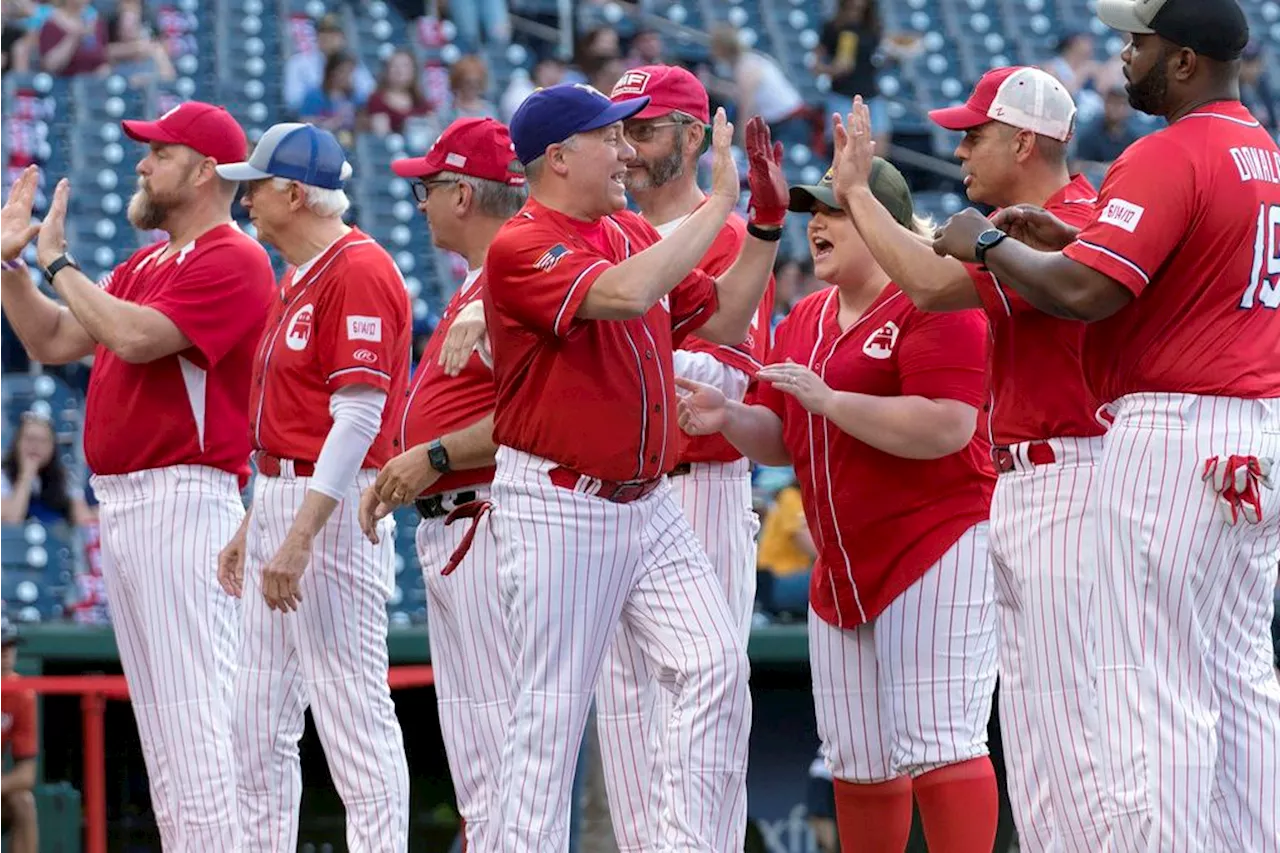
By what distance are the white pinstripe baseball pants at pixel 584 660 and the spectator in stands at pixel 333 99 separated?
8.33 m

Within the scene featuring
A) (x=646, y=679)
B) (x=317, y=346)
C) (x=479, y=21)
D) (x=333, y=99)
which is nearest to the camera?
(x=646, y=679)

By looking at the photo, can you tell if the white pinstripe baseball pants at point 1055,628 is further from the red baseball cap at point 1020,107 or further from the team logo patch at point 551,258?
the team logo patch at point 551,258

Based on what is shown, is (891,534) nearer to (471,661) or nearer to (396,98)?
(471,661)

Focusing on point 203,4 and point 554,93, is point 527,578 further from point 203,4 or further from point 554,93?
point 203,4

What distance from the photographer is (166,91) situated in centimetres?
1198

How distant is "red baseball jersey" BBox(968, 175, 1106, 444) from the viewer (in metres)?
4.18

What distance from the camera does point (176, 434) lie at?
5293 mm

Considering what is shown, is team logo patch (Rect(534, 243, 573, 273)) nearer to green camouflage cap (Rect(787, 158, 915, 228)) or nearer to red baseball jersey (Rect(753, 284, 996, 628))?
green camouflage cap (Rect(787, 158, 915, 228))

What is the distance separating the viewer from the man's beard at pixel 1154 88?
397cm

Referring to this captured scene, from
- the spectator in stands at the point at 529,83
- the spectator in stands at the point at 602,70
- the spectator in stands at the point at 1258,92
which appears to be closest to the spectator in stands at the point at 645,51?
the spectator in stands at the point at 602,70

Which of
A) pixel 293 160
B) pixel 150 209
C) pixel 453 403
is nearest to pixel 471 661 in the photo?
pixel 453 403

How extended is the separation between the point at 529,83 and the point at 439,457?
874 cm

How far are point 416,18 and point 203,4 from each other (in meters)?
1.42

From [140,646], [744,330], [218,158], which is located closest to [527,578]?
[744,330]
